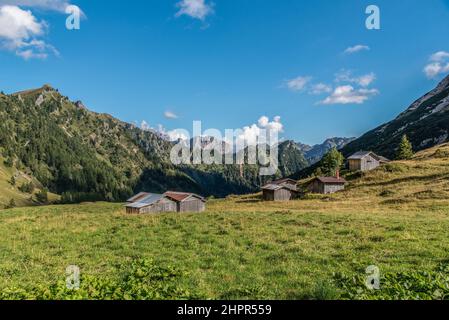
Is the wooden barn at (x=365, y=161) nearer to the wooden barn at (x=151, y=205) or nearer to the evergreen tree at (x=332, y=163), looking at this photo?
the evergreen tree at (x=332, y=163)

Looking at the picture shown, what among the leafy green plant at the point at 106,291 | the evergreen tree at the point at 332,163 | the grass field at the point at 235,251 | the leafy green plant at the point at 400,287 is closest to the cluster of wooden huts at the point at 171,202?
the grass field at the point at 235,251

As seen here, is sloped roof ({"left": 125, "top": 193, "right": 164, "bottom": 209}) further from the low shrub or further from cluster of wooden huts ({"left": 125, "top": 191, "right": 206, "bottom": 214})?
the low shrub

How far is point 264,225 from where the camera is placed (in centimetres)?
2891

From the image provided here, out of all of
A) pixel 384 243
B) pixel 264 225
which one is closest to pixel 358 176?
pixel 264 225

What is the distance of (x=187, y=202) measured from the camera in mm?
79062

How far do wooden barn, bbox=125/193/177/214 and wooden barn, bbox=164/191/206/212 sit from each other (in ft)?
3.65

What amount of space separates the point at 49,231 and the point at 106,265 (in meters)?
14.1

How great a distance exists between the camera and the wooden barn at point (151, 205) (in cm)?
7152

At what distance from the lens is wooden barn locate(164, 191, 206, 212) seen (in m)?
78.4

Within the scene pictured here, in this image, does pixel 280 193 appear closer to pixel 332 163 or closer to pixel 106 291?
pixel 332 163

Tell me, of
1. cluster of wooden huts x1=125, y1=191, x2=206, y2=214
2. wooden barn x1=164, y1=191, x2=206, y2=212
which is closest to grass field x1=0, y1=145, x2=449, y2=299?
cluster of wooden huts x1=125, y1=191, x2=206, y2=214

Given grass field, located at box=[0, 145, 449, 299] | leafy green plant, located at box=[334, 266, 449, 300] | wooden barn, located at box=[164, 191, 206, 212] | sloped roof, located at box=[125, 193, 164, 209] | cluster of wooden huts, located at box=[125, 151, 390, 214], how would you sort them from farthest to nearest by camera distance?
wooden barn, located at box=[164, 191, 206, 212]
cluster of wooden huts, located at box=[125, 151, 390, 214]
sloped roof, located at box=[125, 193, 164, 209]
grass field, located at box=[0, 145, 449, 299]
leafy green plant, located at box=[334, 266, 449, 300]

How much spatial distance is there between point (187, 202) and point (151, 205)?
874 cm
